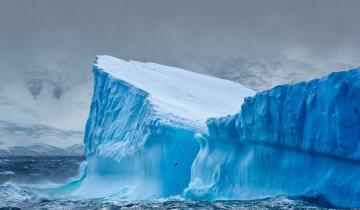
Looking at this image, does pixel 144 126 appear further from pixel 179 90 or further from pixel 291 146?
pixel 291 146

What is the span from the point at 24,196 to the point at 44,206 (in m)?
5.21

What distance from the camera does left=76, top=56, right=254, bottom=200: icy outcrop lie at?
2109 cm

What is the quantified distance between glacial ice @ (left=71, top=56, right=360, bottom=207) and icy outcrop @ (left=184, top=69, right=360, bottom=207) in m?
0.03

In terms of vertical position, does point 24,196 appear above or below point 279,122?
below

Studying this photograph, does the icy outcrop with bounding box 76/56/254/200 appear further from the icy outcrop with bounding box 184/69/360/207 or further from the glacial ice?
the icy outcrop with bounding box 184/69/360/207

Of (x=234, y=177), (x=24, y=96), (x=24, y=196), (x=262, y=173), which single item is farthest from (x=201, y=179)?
(x=24, y=96)

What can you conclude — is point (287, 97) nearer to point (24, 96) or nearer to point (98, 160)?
point (98, 160)

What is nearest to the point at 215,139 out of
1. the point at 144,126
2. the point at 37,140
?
the point at 144,126

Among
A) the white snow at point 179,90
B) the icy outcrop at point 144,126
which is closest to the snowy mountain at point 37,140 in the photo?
the white snow at point 179,90

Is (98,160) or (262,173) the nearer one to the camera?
(262,173)

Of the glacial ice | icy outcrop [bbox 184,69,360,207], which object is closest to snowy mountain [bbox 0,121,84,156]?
the glacial ice

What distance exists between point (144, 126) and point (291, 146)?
7.39 m

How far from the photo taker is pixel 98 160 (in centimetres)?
2492

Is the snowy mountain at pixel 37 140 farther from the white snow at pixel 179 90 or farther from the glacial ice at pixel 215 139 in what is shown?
the glacial ice at pixel 215 139
